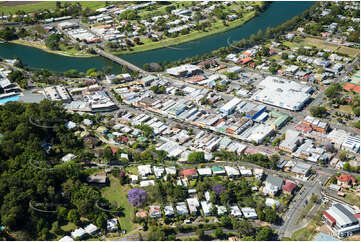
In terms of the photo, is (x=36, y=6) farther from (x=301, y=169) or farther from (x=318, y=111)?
(x=301, y=169)

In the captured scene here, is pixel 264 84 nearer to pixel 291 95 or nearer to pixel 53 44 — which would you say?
pixel 291 95

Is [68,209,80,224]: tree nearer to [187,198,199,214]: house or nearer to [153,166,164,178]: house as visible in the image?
[153,166,164,178]: house

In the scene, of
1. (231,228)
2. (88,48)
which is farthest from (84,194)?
(88,48)

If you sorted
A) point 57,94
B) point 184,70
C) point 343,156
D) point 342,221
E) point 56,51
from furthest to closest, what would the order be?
point 56,51 → point 184,70 → point 57,94 → point 343,156 → point 342,221

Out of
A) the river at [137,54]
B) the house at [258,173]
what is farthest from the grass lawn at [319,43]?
the house at [258,173]

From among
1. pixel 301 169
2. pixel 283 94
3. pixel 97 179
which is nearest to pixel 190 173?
pixel 97 179

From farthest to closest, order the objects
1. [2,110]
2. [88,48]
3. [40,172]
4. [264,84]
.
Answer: [88,48], [264,84], [2,110], [40,172]
